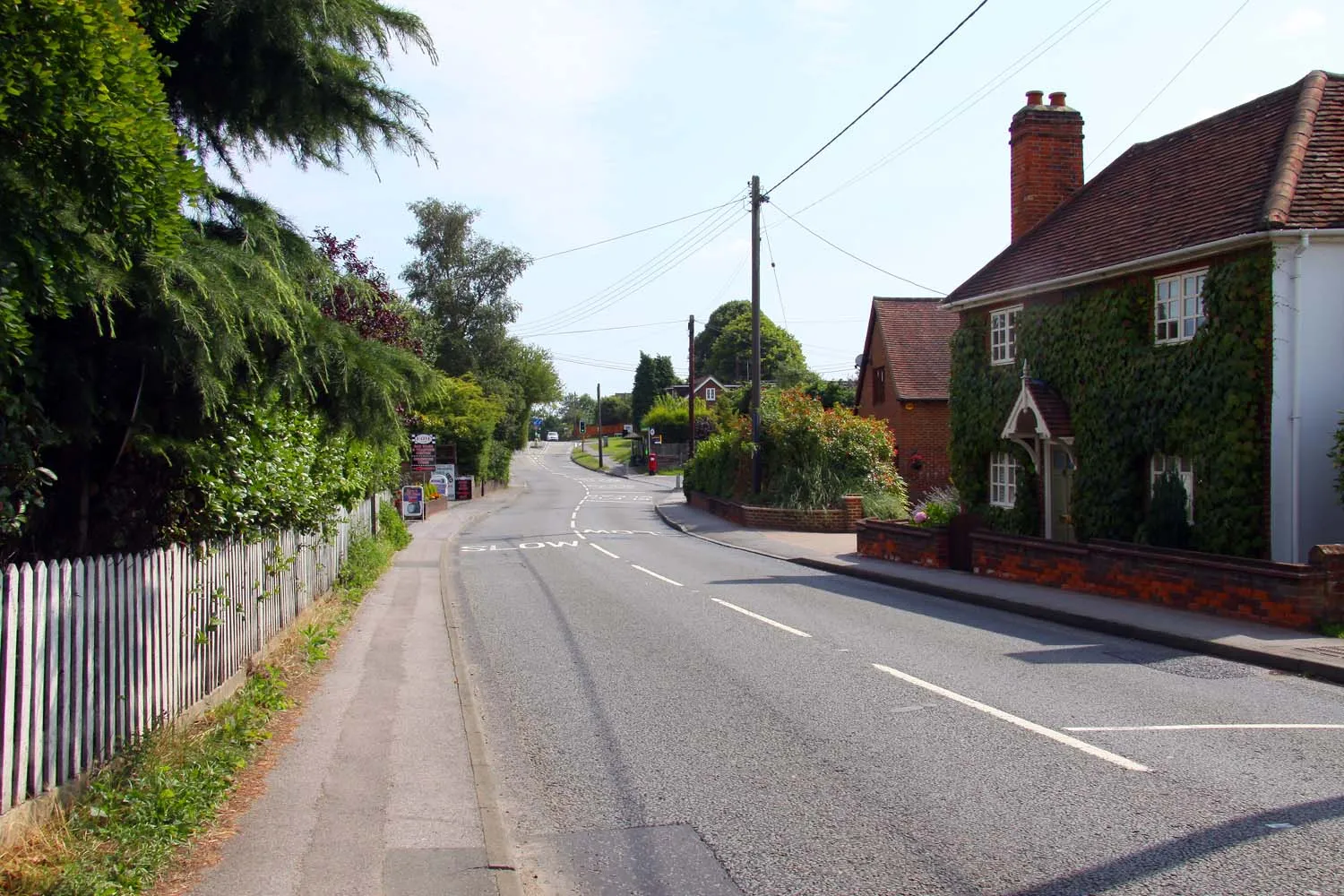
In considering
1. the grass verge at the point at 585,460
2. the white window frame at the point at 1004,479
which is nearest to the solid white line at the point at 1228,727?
the white window frame at the point at 1004,479

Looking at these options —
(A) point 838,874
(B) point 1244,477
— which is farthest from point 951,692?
(B) point 1244,477

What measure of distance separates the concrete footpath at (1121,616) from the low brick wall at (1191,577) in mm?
164

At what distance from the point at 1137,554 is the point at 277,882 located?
11868 millimetres

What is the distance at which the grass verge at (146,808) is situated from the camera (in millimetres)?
4457

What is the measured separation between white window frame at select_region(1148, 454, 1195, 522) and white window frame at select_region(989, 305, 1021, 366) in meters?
4.26

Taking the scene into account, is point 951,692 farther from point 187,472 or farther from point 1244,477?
point 1244,477

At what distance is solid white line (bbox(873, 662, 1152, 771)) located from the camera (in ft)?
21.9

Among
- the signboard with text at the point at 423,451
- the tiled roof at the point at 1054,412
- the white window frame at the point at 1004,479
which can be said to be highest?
the tiled roof at the point at 1054,412

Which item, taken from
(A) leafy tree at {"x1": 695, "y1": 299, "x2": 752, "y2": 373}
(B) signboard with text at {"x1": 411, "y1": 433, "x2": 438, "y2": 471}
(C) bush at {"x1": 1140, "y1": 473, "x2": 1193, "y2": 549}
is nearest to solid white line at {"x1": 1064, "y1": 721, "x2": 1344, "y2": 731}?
(C) bush at {"x1": 1140, "y1": 473, "x2": 1193, "y2": 549}

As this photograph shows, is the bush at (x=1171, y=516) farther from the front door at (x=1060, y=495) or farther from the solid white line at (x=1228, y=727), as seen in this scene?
the solid white line at (x=1228, y=727)

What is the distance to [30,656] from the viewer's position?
4.91 m

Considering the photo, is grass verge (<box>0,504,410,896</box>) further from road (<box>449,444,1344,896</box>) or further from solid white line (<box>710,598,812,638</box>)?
solid white line (<box>710,598,812,638</box>)

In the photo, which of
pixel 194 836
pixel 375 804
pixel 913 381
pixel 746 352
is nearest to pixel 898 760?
pixel 375 804

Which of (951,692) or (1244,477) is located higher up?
(1244,477)
